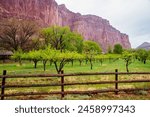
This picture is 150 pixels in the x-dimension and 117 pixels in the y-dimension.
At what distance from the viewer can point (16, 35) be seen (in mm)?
85938

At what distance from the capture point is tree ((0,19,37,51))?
79688 millimetres

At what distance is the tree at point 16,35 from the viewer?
3137 inches

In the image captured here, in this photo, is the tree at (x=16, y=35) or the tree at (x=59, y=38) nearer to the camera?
the tree at (x=59, y=38)

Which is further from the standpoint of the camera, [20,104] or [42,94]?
[42,94]

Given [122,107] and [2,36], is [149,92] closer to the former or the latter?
[122,107]

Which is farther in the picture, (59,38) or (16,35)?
(16,35)

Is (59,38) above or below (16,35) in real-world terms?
below

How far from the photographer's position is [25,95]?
43.3 feet

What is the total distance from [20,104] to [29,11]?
19474cm

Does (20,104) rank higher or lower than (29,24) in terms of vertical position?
lower

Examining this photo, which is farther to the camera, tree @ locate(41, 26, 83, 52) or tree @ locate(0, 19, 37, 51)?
tree @ locate(0, 19, 37, 51)

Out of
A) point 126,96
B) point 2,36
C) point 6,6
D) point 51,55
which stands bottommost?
point 126,96

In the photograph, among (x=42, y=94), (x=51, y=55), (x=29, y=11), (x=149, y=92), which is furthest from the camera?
(x=29, y=11)

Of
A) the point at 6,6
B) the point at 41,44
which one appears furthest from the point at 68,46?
the point at 6,6
